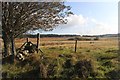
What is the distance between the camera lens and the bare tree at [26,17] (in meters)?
21.2

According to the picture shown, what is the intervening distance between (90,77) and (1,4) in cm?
817

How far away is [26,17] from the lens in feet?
72.4

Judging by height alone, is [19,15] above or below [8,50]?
above

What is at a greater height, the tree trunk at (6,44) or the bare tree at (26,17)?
the bare tree at (26,17)

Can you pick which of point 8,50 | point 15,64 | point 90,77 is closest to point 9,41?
point 8,50

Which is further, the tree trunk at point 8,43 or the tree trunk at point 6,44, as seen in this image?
the tree trunk at point 6,44

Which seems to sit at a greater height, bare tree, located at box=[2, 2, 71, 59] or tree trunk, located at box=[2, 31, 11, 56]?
bare tree, located at box=[2, 2, 71, 59]

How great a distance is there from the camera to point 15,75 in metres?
17.3

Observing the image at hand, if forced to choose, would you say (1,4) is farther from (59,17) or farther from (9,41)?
(59,17)

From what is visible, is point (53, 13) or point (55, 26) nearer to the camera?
point (53, 13)

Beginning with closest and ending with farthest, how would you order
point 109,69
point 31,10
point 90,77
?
point 90,77 < point 109,69 < point 31,10

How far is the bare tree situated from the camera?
21156 mm

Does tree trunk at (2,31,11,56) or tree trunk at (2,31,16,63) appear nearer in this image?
tree trunk at (2,31,16,63)

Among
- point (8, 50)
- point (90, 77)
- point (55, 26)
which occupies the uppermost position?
point (55, 26)
